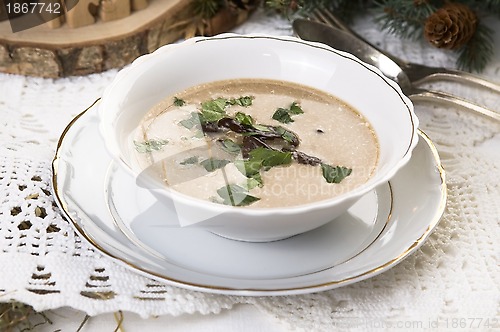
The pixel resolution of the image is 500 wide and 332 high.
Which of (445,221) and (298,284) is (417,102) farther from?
(298,284)

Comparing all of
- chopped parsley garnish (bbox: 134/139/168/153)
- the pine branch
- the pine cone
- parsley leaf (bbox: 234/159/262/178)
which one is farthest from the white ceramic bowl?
the pine branch

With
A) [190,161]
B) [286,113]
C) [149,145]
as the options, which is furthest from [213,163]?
[286,113]

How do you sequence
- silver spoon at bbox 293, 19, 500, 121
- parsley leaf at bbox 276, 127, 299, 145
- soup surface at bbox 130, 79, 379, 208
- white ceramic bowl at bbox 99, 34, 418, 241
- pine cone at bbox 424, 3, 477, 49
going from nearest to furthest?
1. white ceramic bowl at bbox 99, 34, 418, 241
2. soup surface at bbox 130, 79, 379, 208
3. parsley leaf at bbox 276, 127, 299, 145
4. silver spoon at bbox 293, 19, 500, 121
5. pine cone at bbox 424, 3, 477, 49

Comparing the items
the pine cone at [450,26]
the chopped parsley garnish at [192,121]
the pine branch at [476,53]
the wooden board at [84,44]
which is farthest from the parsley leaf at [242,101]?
the pine branch at [476,53]

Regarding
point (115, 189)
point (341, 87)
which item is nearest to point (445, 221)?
point (341, 87)

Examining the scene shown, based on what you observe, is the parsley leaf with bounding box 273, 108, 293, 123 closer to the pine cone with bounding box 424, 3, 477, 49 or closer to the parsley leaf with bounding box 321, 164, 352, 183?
the parsley leaf with bounding box 321, 164, 352, 183

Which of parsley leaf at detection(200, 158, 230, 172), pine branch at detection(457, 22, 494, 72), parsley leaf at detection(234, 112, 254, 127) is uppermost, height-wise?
parsley leaf at detection(200, 158, 230, 172)
